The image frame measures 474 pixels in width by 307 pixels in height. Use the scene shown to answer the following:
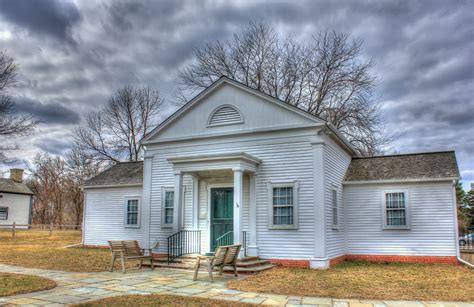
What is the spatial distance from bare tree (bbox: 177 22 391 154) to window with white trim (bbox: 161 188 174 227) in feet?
47.3

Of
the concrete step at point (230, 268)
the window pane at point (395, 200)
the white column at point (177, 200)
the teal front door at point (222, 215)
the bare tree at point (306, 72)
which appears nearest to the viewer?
the concrete step at point (230, 268)

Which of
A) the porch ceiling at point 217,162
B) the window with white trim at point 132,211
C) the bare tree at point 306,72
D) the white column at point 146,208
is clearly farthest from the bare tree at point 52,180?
the porch ceiling at point 217,162

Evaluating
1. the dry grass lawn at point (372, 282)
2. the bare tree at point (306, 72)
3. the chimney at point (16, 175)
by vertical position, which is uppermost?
the bare tree at point (306, 72)

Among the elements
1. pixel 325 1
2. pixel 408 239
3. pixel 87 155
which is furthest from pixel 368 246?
pixel 87 155

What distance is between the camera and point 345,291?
8930 millimetres

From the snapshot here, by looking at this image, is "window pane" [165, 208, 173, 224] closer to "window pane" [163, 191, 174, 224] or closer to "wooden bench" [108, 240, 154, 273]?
"window pane" [163, 191, 174, 224]

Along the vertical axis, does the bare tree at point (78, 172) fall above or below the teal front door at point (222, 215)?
above

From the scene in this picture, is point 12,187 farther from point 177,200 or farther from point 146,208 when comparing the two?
point 177,200

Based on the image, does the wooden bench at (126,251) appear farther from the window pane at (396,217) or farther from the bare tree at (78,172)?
the bare tree at (78,172)

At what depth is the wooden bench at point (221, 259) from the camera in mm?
10453

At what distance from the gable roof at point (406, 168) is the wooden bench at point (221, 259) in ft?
21.9

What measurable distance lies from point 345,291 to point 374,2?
10843mm


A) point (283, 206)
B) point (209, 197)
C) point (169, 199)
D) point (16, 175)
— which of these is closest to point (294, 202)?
point (283, 206)

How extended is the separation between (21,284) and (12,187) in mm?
33680
